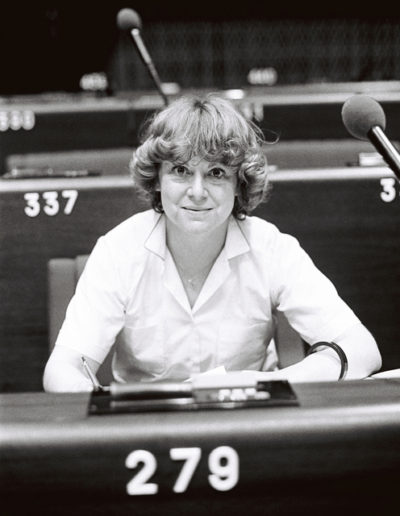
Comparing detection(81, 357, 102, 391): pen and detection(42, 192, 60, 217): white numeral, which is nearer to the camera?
detection(81, 357, 102, 391): pen

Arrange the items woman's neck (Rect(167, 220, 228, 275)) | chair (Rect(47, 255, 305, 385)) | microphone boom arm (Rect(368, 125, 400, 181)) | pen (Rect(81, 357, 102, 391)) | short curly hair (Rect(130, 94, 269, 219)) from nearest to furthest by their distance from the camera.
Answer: microphone boom arm (Rect(368, 125, 400, 181))
pen (Rect(81, 357, 102, 391))
short curly hair (Rect(130, 94, 269, 219))
woman's neck (Rect(167, 220, 228, 275))
chair (Rect(47, 255, 305, 385))

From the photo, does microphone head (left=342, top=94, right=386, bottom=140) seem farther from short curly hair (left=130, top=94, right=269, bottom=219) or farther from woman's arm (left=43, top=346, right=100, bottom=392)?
woman's arm (left=43, top=346, right=100, bottom=392)

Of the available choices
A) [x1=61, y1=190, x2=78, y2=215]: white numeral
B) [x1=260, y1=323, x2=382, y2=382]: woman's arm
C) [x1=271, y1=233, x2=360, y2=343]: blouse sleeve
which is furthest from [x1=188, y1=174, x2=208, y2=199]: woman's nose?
[x1=61, y1=190, x2=78, y2=215]: white numeral

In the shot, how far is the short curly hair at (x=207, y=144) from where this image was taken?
1547 mm

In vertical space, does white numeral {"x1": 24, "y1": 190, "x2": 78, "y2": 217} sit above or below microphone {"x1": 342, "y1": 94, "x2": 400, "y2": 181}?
below

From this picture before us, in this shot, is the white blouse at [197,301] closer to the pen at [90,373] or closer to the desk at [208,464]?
the pen at [90,373]

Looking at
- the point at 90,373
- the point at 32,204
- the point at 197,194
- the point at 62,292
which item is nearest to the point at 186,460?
the point at 90,373

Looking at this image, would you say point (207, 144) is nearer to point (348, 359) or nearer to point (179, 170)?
point (179, 170)

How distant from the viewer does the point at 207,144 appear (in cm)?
154

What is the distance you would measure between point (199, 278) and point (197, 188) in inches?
8.9

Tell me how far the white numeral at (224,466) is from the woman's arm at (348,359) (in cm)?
65

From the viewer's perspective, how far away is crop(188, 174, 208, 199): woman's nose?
1531 mm

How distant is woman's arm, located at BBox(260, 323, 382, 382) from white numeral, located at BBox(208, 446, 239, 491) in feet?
2.14

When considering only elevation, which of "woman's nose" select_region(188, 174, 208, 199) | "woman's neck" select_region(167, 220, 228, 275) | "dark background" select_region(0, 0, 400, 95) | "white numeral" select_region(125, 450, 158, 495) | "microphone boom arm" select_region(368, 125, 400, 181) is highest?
"dark background" select_region(0, 0, 400, 95)
